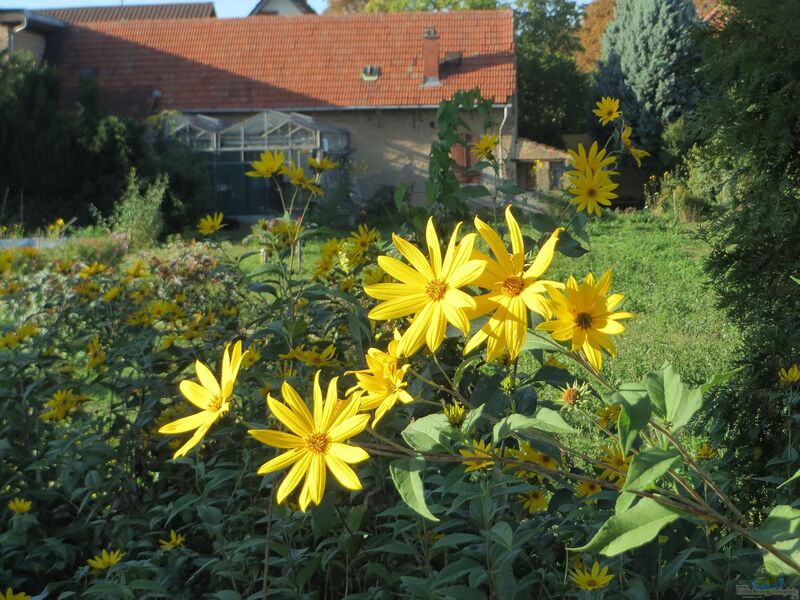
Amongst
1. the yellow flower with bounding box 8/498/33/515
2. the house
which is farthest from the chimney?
the yellow flower with bounding box 8/498/33/515

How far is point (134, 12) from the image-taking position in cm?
3130

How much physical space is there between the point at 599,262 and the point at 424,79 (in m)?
12.1

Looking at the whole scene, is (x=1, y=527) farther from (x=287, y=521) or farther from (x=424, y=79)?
(x=424, y=79)

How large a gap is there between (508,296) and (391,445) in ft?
0.81

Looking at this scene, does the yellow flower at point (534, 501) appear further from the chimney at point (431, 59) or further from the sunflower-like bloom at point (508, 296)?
the chimney at point (431, 59)

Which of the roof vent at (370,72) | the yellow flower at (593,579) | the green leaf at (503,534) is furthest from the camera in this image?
the roof vent at (370,72)

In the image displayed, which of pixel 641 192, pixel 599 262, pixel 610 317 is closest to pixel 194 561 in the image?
pixel 610 317

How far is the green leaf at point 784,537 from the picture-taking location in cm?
106

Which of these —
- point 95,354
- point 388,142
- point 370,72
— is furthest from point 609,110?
point 370,72

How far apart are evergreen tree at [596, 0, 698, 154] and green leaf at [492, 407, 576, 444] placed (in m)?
20.5

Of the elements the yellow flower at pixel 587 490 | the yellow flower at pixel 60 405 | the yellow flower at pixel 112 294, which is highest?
the yellow flower at pixel 112 294

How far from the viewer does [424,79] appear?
2162 cm

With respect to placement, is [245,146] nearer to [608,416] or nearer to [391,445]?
[608,416]

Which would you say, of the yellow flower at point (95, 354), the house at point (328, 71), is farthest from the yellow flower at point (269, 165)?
the house at point (328, 71)
